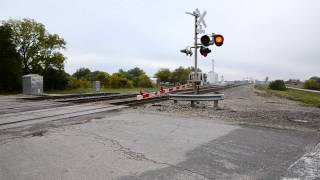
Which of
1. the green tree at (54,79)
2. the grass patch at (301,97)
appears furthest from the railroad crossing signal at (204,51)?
the green tree at (54,79)

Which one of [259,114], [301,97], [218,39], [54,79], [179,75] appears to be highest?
[179,75]

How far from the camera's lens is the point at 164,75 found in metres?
88.6

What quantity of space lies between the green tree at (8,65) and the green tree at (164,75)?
58888 mm

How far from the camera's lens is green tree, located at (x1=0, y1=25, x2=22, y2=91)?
2966 centimetres

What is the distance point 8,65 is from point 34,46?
964 centimetres

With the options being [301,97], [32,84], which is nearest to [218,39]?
[32,84]

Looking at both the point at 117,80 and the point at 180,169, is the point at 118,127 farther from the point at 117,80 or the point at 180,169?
the point at 117,80

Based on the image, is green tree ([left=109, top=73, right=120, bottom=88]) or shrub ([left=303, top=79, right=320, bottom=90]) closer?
green tree ([left=109, top=73, right=120, bottom=88])

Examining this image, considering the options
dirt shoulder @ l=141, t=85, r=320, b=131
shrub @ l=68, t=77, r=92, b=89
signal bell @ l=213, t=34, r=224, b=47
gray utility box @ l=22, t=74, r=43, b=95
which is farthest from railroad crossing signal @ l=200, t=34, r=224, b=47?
shrub @ l=68, t=77, r=92, b=89

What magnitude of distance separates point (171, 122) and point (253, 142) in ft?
10.1

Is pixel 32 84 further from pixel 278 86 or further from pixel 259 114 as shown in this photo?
pixel 278 86

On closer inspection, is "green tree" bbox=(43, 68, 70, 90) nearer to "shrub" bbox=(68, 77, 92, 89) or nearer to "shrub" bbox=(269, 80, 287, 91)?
"shrub" bbox=(68, 77, 92, 89)

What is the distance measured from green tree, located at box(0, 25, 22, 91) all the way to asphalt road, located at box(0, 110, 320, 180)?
→ 26.2 metres

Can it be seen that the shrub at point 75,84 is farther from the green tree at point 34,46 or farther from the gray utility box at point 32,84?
the gray utility box at point 32,84
